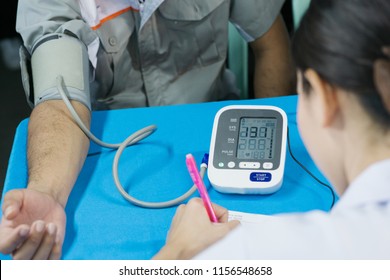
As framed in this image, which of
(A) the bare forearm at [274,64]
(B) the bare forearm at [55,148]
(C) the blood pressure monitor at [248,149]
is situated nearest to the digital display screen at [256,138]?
→ (C) the blood pressure monitor at [248,149]

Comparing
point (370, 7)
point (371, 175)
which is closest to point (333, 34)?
point (370, 7)

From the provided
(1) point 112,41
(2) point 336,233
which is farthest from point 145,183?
(2) point 336,233

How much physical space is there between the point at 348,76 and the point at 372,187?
0.13 metres

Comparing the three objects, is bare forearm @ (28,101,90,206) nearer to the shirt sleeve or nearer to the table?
the table

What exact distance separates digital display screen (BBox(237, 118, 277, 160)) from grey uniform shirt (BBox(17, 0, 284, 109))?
358 millimetres

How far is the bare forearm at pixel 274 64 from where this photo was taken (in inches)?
60.4

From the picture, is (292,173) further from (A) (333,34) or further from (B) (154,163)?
(A) (333,34)

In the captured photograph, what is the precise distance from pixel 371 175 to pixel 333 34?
Answer: 17 cm

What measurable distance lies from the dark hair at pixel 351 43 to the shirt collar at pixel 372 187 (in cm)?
6

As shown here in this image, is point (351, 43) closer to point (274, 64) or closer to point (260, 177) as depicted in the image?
point (260, 177)

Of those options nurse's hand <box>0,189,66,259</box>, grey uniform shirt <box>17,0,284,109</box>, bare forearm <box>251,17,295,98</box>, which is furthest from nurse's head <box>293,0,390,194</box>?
bare forearm <box>251,17,295,98</box>

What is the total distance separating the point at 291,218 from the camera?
682mm

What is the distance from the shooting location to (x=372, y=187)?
673 mm

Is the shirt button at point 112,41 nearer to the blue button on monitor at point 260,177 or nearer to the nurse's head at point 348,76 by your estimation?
the blue button on monitor at point 260,177
